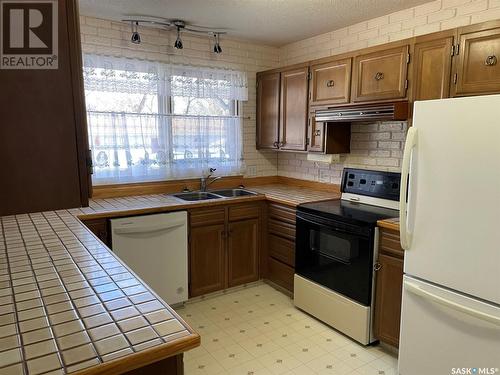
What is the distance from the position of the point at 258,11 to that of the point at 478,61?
63.1 inches

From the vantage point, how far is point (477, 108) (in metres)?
→ 1.66

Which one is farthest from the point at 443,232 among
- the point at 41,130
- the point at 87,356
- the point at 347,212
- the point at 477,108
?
the point at 41,130

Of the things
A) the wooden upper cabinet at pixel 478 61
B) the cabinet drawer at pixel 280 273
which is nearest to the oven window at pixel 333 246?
the cabinet drawer at pixel 280 273

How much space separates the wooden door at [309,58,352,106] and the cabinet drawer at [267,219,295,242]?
1.11 m

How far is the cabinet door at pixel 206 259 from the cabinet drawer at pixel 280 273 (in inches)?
19.0

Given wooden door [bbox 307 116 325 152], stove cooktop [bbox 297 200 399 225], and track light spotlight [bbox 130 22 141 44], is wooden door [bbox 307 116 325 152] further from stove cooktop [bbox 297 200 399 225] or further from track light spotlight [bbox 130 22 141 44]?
track light spotlight [bbox 130 22 141 44]

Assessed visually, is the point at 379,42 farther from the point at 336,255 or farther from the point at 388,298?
the point at 388,298

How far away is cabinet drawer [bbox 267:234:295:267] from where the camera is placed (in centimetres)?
321

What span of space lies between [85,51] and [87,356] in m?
2.79

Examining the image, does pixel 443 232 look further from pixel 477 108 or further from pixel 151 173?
pixel 151 173

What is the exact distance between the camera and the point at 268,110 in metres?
3.82

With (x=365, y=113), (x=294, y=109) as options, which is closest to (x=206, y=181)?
(x=294, y=109)

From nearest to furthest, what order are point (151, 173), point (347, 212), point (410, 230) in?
1. point (410, 230)
2. point (347, 212)
3. point (151, 173)
